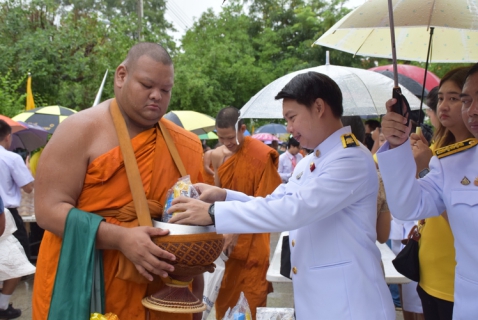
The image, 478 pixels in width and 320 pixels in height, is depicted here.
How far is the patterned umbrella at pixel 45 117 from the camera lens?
775cm

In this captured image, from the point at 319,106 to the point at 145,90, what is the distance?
2.51ft

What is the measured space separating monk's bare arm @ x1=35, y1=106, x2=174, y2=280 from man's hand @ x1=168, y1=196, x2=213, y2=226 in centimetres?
9

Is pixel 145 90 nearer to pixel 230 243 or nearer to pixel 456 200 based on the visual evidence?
pixel 456 200

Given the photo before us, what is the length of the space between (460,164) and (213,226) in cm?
103

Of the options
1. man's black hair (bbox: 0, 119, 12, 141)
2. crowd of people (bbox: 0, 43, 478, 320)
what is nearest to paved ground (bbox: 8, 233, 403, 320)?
man's black hair (bbox: 0, 119, 12, 141)

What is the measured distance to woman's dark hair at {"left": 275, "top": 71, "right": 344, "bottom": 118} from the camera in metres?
2.27

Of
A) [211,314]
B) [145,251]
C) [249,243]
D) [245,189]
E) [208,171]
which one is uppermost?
[145,251]

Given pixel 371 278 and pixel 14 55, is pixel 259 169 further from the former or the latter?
pixel 14 55

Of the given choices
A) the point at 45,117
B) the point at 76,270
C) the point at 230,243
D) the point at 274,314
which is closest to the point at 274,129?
the point at 45,117

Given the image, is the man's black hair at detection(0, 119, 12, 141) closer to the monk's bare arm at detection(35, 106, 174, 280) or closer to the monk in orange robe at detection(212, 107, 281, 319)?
the monk in orange robe at detection(212, 107, 281, 319)

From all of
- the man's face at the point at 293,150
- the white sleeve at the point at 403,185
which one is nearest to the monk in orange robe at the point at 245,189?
the white sleeve at the point at 403,185

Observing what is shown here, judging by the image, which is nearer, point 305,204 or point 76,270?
point 305,204

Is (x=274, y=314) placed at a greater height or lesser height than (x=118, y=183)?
lesser

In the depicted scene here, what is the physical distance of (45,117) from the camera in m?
7.87
